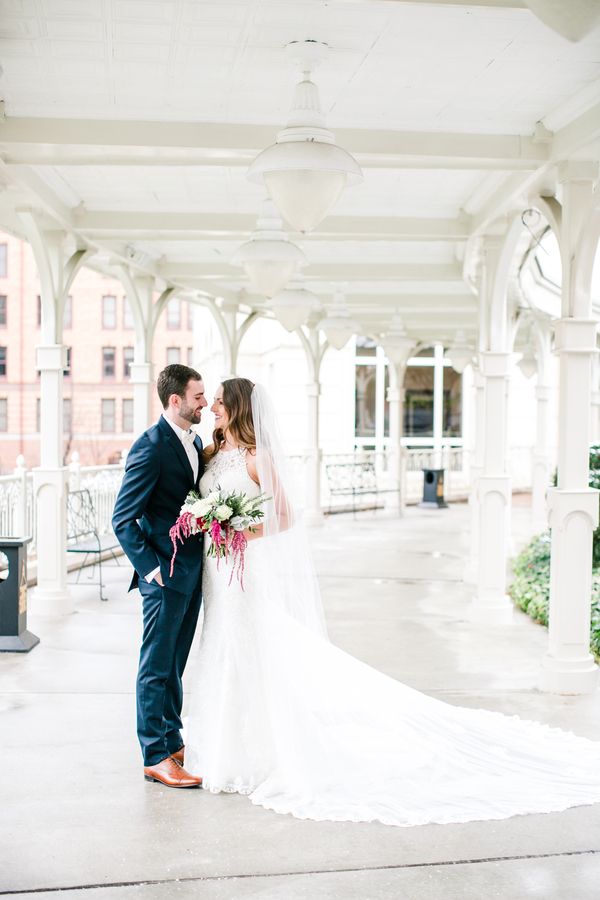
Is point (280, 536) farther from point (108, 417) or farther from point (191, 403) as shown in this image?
point (108, 417)

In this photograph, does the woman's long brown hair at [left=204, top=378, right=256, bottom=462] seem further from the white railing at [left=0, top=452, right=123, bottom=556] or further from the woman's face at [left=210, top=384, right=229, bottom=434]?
the white railing at [left=0, top=452, right=123, bottom=556]

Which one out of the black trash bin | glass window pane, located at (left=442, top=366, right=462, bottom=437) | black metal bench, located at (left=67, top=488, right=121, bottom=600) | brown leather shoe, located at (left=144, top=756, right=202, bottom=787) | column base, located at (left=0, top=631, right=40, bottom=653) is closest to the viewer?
brown leather shoe, located at (left=144, top=756, right=202, bottom=787)

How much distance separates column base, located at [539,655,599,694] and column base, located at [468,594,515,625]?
8.47ft

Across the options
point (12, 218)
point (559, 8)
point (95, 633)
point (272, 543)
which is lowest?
point (95, 633)

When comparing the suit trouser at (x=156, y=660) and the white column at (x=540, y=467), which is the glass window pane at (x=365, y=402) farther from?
the suit trouser at (x=156, y=660)

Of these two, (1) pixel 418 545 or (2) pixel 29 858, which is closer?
(2) pixel 29 858

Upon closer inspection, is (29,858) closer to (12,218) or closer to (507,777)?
(507,777)

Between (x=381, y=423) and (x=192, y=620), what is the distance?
22726 mm

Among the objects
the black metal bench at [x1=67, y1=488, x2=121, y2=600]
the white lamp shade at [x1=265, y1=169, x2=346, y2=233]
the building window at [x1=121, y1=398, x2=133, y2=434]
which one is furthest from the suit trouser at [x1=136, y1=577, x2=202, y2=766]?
the building window at [x1=121, y1=398, x2=133, y2=434]

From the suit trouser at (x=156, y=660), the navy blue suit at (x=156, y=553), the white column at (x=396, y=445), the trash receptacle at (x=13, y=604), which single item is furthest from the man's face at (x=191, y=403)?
the white column at (x=396, y=445)

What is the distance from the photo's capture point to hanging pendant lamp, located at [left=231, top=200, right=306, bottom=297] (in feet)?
22.2

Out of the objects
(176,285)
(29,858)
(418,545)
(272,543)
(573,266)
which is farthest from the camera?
(418,545)

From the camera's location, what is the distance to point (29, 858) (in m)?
3.98

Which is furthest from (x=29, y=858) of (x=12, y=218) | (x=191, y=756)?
(x=12, y=218)
